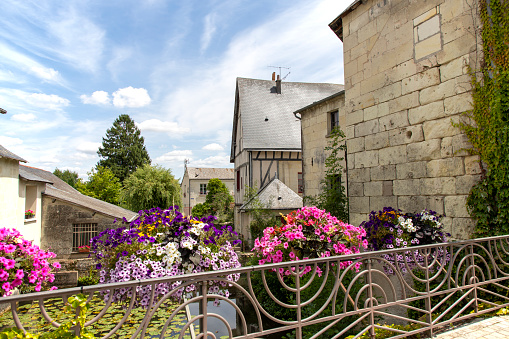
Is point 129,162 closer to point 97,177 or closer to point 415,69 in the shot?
point 97,177

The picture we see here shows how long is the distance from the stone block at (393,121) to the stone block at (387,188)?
0.95 meters

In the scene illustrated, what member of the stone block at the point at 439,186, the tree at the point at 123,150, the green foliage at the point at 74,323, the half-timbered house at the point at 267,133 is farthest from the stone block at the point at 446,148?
the tree at the point at 123,150

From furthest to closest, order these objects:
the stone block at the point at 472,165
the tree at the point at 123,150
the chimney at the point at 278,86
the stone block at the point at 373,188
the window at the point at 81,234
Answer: the tree at the point at 123,150 → the chimney at the point at 278,86 → the window at the point at 81,234 → the stone block at the point at 373,188 → the stone block at the point at 472,165

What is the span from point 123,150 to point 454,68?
1516 inches

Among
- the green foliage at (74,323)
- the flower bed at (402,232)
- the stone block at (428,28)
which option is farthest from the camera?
the stone block at (428,28)

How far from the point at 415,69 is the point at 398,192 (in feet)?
6.63

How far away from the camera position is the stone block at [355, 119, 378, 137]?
5.91 metres

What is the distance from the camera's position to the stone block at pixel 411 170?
4988 millimetres

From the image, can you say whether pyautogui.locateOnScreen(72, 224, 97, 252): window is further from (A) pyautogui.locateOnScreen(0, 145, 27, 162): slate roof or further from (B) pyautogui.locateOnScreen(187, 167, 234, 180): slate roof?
(B) pyautogui.locateOnScreen(187, 167, 234, 180): slate roof

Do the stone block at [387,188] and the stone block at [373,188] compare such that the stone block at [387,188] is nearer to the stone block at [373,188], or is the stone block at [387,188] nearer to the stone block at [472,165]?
the stone block at [373,188]

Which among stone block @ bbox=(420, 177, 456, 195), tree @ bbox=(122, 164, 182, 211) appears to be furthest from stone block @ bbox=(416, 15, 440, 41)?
tree @ bbox=(122, 164, 182, 211)

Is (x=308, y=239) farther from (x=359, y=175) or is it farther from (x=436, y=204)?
(x=359, y=175)

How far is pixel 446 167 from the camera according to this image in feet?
15.2

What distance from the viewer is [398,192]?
17.7 feet
